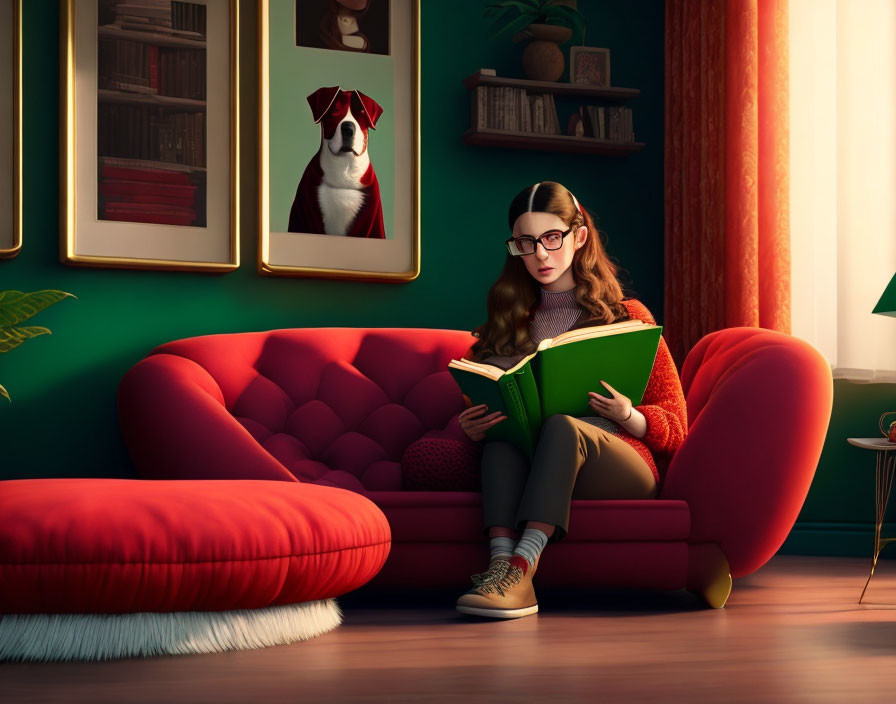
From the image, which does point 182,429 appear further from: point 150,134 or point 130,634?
point 150,134

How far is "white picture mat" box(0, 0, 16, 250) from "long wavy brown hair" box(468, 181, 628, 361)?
56.1 inches

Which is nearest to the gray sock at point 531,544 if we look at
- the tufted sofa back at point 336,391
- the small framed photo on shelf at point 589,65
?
the tufted sofa back at point 336,391

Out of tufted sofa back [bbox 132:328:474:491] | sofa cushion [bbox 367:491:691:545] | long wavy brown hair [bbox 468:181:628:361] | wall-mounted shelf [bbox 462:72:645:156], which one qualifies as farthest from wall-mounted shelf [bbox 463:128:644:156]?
sofa cushion [bbox 367:491:691:545]

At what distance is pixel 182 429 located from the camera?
7.79 ft

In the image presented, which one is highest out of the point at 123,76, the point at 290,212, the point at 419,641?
the point at 123,76

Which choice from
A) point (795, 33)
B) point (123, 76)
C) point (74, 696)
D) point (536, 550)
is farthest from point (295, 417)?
point (795, 33)

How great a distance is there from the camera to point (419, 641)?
1.84m

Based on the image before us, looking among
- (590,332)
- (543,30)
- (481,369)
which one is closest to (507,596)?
(481,369)

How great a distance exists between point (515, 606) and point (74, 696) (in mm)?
898

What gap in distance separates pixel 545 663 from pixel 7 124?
7.28 feet

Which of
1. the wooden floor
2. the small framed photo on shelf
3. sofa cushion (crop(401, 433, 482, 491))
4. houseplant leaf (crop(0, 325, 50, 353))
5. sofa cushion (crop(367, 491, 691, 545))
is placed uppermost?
the small framed photo on shelf

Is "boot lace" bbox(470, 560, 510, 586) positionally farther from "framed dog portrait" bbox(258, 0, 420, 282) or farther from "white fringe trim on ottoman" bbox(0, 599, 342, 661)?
"framed dog portrait" bbox(258, 0, 420, 282)

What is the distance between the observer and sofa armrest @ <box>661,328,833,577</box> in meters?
2.21

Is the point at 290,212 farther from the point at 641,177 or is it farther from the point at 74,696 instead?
the point at 74,696
